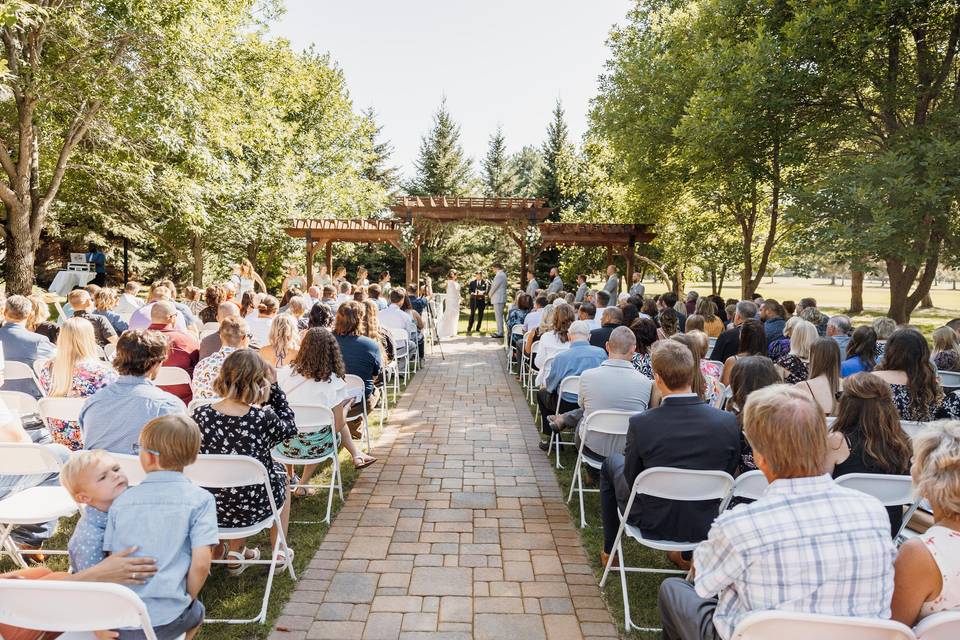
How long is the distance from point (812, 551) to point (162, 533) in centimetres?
226

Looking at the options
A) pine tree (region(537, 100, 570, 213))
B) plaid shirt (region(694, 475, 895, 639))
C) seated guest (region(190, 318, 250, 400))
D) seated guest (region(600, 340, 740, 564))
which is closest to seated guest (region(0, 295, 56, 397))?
seated guest (region(190, 318, 250, 400))

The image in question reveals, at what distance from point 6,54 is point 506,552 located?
1434 cm

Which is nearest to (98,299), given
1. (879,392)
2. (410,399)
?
(410,399)

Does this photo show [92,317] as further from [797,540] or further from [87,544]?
[797,540]

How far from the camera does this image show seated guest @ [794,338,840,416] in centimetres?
425

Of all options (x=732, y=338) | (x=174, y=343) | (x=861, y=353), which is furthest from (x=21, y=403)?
(x=861, y=353)

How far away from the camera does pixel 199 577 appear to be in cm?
233

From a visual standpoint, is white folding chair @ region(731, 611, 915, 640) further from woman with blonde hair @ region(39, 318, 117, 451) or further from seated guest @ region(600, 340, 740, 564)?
woman with blonde hair @ region(39, 318, 117, 451)

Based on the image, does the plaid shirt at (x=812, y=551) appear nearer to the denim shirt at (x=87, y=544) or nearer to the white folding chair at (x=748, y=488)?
the white folding chair at (x=748, y=488)

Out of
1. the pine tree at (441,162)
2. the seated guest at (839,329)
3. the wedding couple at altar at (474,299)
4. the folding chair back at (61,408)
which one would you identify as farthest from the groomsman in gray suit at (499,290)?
the pine tree at (441,162)

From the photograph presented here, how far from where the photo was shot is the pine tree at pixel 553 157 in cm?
2617

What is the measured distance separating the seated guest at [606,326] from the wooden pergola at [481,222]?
9571 millimetres

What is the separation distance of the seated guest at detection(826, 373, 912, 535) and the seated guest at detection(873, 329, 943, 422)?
119 centimetres

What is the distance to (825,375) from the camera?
4312 millimetres
